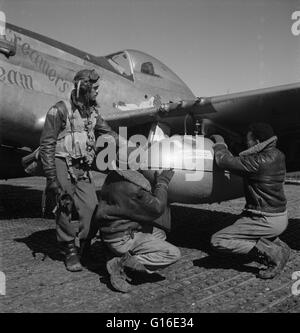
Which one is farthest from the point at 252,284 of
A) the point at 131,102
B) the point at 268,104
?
the point at 131,102

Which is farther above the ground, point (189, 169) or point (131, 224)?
point (189, 169)

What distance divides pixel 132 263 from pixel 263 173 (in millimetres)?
1412

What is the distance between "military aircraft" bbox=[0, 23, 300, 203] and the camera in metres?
3.79

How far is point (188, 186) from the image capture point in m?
3.72

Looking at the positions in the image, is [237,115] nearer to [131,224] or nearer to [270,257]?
[270,257]

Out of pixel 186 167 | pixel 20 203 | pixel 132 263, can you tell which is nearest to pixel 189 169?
pixel 186 167

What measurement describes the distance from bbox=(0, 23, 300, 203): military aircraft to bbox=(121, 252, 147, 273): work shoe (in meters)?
1.07

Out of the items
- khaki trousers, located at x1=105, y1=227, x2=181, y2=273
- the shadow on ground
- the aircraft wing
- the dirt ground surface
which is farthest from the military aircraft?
khaki trousers, located at x1=105, y1=227, x2=181, y2=273

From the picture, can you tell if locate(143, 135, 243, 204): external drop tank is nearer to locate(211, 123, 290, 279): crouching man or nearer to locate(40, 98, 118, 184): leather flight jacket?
locate(211, 123, 290, 279): crouching man

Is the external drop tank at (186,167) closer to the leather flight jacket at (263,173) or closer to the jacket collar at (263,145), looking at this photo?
the leather flight jacket at (263,173)

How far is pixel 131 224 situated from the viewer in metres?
2.89
